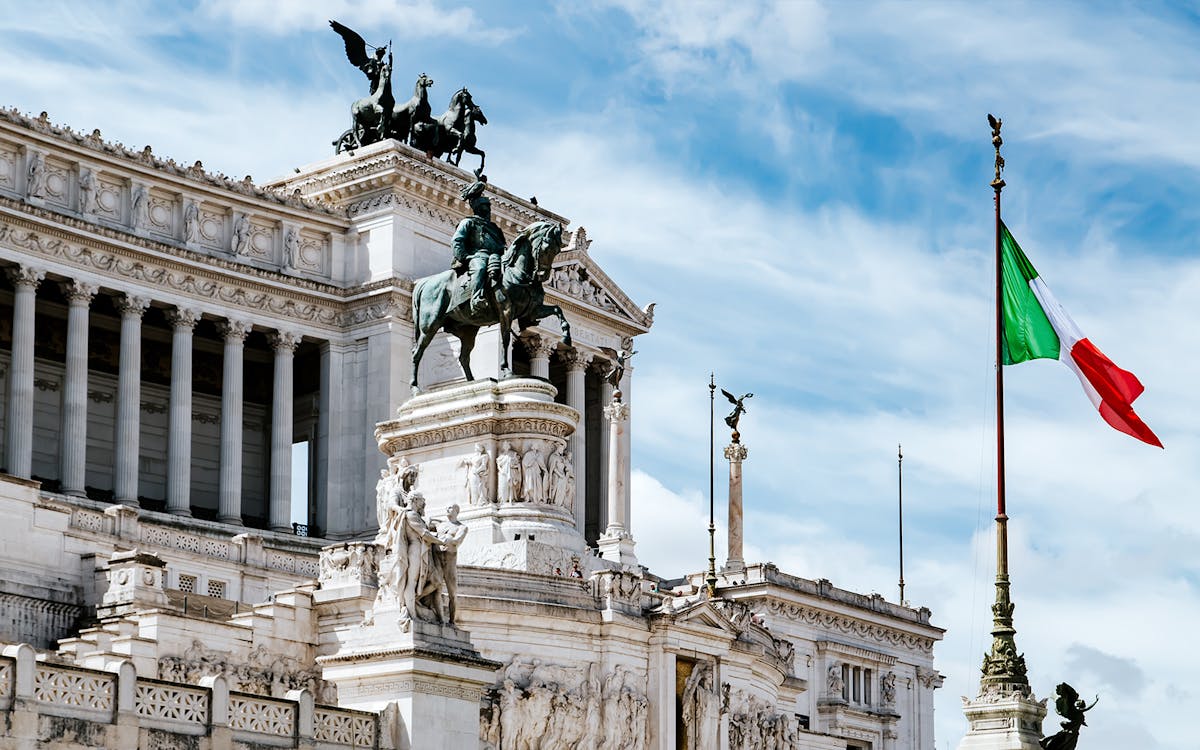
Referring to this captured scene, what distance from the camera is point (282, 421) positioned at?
81.9 m

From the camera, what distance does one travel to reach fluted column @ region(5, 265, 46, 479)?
242ft

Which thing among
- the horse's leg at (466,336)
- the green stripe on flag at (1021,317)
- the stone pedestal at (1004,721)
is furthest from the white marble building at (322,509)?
the green stripe on flag at (1021,317)

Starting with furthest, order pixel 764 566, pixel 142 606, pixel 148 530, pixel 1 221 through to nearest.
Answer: pixel 764 566 < pixel 1 221 < pixel 148 530 < pixel 142 606

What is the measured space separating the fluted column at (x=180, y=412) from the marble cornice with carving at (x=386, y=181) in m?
8.95

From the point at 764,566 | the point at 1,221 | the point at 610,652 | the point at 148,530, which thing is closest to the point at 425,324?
the point at 148,530

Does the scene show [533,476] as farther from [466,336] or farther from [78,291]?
[78,291]

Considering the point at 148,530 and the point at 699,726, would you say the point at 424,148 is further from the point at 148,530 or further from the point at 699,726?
the point at 699,726

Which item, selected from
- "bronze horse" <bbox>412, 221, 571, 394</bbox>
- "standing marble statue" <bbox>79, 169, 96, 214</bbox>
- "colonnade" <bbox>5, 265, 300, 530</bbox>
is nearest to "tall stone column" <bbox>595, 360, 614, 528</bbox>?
"colonnade" <bbox>5, 265, 300, 530</bbox>

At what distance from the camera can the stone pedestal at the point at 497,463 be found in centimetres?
5497

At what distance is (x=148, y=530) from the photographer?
194 feet

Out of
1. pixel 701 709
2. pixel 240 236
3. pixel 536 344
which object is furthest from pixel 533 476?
pixel 536 344

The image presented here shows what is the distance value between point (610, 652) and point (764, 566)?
105 ft

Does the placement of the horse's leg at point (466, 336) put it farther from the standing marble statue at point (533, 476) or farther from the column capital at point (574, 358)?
the column capital at point (574, 358)

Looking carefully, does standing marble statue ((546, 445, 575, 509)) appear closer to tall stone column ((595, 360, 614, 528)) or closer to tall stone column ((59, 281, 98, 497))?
tall stone column ((59, 281, 98, 497))
